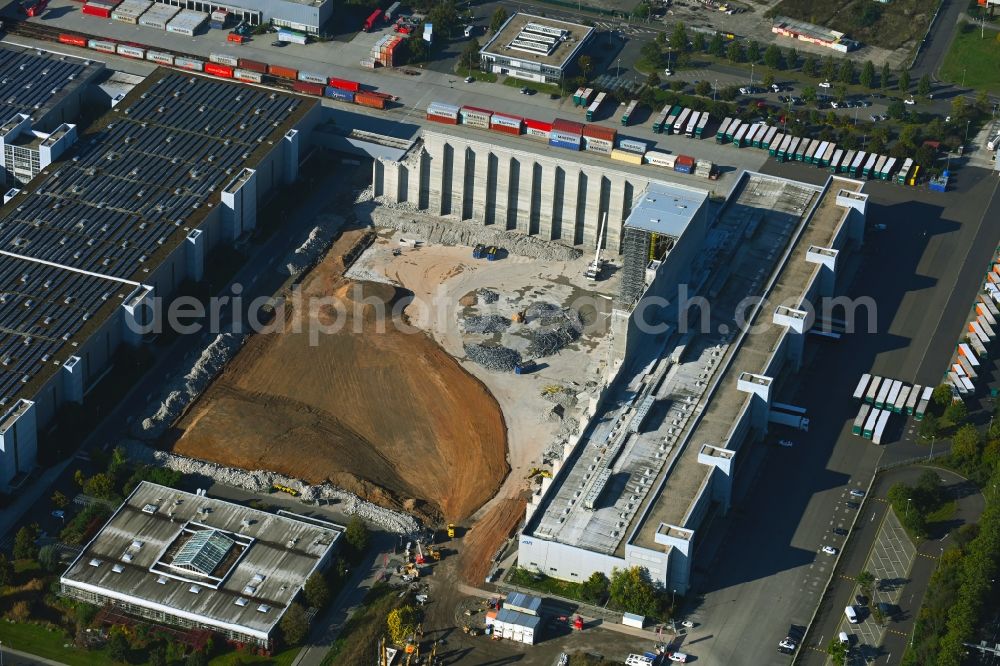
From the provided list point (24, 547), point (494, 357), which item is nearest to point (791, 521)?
point (494, 357)

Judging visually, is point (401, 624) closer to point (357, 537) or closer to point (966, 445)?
point (357, 537)

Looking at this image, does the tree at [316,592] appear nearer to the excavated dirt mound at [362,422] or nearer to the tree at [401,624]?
the tree at [401,624]

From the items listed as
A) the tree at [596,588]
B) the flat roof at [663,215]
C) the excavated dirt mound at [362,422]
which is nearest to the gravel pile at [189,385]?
the excavated dirt mound at [362,422]

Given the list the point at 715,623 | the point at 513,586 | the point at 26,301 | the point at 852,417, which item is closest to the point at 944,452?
the point at 852,417

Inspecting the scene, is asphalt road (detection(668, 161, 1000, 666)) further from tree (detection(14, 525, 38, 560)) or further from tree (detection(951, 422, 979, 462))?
tree (detection(14, 525, 38, 560))

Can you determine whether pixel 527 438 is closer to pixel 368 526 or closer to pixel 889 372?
pixel 368 526

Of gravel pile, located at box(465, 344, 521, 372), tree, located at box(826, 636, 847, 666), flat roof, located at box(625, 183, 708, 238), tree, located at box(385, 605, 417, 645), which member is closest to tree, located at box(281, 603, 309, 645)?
tree, located at box(385, 605, 417, 645)
